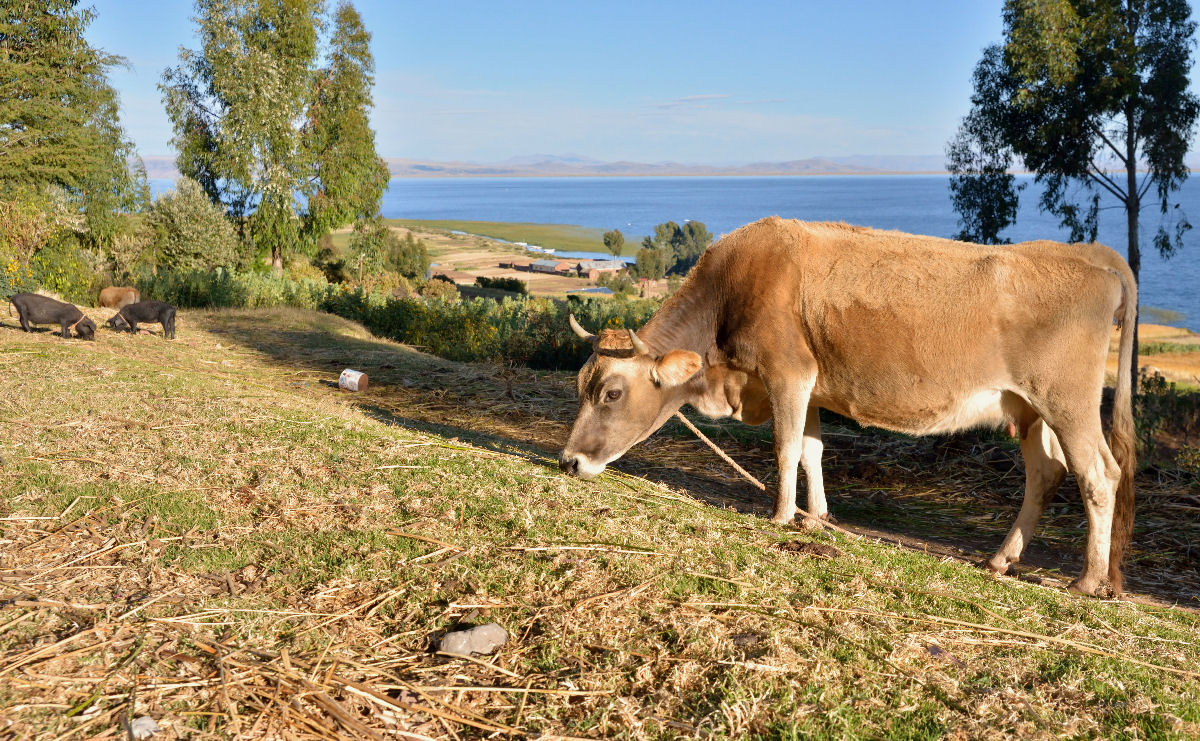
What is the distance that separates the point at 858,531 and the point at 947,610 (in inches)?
88.0

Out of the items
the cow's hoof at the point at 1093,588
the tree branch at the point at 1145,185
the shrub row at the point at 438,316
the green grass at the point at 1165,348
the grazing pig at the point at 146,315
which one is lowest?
the green grass at the point at 1165,348

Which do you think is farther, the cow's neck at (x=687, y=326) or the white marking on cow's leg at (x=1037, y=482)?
the cow's neck at (x=687, y=326)

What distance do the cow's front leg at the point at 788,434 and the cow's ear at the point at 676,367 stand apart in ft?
2.02

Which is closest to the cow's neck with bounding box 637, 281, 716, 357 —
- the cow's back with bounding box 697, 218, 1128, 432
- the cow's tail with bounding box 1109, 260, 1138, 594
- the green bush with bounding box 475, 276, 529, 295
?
the cow's back with bounding box 697, 218, 1128, 432

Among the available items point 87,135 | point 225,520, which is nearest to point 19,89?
point 87,135

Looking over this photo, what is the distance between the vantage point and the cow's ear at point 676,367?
6.40m

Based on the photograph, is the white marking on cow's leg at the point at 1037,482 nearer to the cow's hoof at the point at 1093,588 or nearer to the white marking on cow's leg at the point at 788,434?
the cow's hoof at the point at 1093,588

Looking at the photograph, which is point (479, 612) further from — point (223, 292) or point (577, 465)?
point (223, 292)

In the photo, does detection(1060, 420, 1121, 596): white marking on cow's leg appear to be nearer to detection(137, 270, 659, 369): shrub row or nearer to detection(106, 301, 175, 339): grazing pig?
detection(137, 270, 659, 369): shrub row

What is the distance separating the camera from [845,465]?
860 centimetres

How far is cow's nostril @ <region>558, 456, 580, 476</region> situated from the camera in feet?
21.1

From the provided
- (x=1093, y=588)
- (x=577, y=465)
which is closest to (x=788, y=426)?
(x=577, y=465)

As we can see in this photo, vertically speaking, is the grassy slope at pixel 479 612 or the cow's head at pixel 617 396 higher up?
the cow's head at pixel 617 396

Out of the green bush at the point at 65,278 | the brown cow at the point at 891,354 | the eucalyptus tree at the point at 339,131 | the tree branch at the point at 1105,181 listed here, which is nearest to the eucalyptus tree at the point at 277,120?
the eucalyptus tree at the point at 339,131
